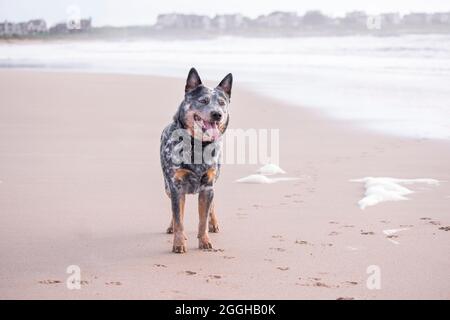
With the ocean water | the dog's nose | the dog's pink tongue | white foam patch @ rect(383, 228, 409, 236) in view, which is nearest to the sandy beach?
white foam patch @ rect(383, 228, 409, 236)

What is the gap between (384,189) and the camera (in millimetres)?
7418

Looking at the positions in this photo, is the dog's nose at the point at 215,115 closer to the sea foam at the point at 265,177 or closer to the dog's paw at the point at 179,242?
the dog's paw at the point at 179,242

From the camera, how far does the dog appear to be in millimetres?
5398

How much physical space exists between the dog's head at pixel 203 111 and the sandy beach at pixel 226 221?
94 centimetres

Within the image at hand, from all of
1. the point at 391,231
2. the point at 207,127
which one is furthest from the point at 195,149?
the point at 391,231

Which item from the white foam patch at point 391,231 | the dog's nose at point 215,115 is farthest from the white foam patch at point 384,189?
the dog's nose at point 215,115

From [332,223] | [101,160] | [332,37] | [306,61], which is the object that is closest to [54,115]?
[101,160]

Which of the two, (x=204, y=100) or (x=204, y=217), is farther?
(x=204, y=217)

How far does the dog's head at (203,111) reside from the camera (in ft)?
17.5

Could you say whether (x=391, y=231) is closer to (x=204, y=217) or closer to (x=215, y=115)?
(x=204, y=217)

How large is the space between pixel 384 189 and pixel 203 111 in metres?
2.85

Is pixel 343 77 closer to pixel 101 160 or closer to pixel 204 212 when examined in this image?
pixel 101 160

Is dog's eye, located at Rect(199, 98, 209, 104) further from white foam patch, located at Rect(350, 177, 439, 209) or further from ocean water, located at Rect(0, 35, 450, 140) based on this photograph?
ocean water, located at Rect(0, 35, 450, 140)
